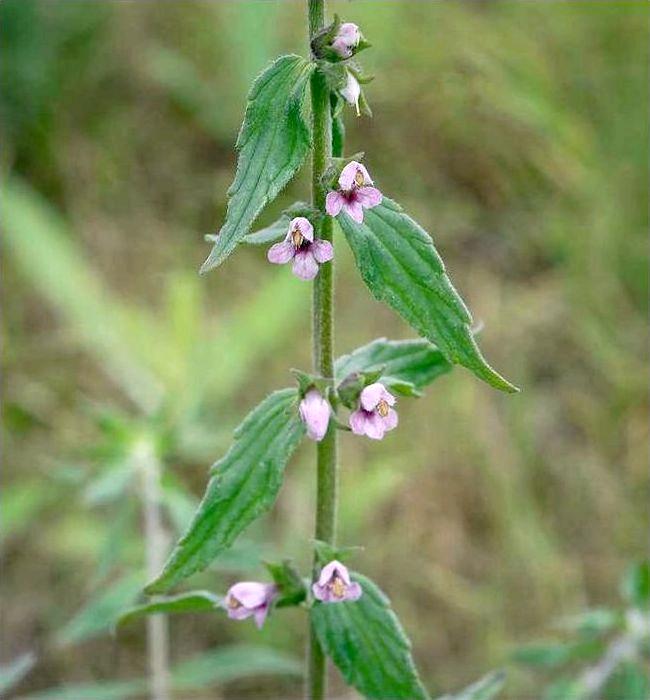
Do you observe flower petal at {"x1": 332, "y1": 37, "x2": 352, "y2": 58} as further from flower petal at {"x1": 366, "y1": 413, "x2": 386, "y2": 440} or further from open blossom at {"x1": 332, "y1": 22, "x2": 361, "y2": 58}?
flower petal at {"x1": 366, "y1": 413, "x2": 386, "y2": 440}

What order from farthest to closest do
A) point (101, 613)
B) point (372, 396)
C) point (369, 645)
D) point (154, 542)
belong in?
point (154, 542)
point (101, 613)
point (369, 645)
point (372, 396)

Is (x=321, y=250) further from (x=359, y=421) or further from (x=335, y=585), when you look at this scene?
(x=335, y=585)

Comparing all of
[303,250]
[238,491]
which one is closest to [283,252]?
[303,250]

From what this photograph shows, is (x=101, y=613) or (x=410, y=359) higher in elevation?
(x=410, y=359)

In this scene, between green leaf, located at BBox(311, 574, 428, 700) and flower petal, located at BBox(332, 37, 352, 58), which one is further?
green leaf, located at BBox(311, 574, 428, 700)

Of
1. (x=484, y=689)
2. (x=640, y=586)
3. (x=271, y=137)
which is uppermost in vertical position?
(x=271, y=137)

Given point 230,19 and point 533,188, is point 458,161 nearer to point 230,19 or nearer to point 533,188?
point 533,188

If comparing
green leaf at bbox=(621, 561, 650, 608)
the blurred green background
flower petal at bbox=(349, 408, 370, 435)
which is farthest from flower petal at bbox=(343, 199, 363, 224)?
green leaf at bbox=(621, 561, 650, 608)

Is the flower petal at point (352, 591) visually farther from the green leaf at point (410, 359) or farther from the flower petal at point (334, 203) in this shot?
the flower petal at point (334, 203)
